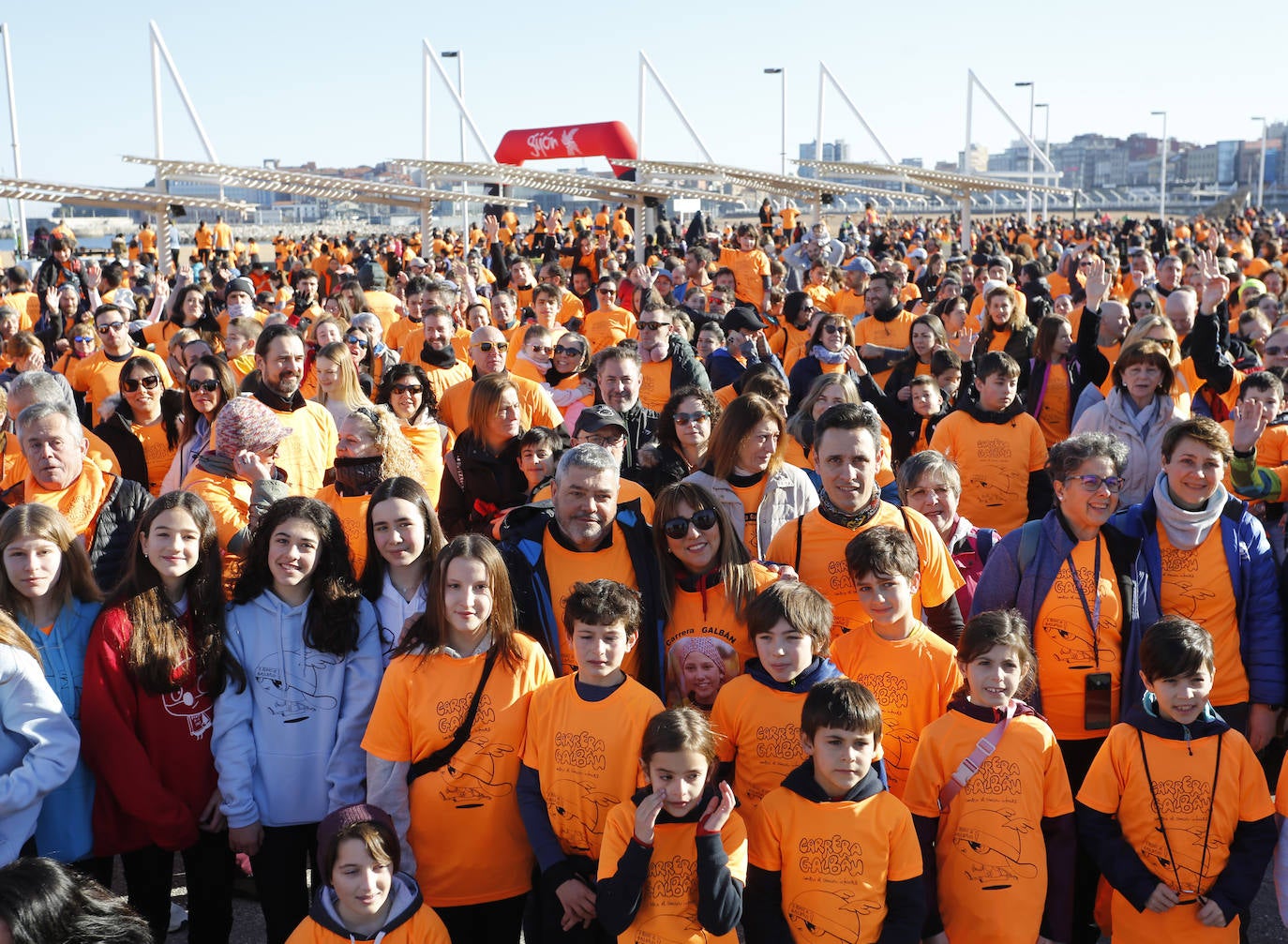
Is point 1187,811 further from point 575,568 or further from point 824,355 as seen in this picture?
point 824,355

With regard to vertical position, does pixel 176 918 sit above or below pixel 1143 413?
below

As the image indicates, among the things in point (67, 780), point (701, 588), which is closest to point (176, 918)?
point (67, 780)

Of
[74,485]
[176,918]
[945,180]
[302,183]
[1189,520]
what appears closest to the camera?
[1189,520]

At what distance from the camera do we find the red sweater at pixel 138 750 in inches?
134

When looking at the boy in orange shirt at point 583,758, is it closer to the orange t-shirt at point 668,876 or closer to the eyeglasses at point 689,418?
the orange t-shirt at point 668,876

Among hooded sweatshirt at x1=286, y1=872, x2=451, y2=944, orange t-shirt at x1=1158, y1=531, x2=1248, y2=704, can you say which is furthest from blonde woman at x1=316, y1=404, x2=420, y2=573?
orange t-shirt at x1=1158, y1=531, x2=1248, y2=704

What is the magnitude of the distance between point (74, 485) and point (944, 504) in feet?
11.0

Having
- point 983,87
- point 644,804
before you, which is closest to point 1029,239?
point 983,87

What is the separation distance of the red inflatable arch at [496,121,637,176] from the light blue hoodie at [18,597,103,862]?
44.8 meters

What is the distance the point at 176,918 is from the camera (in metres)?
4.21

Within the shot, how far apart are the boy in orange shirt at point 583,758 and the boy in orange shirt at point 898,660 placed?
2.43ft

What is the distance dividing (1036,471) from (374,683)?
11.6ft

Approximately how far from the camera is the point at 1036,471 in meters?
5.61

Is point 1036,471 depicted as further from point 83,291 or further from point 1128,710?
point 83,291
